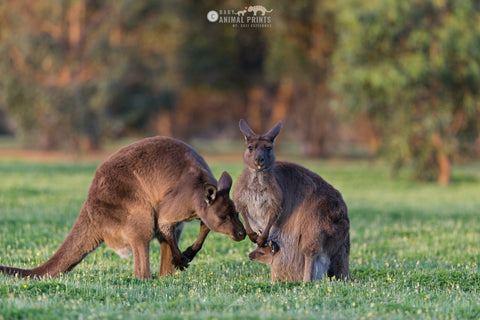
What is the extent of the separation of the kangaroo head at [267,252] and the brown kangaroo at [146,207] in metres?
0.32

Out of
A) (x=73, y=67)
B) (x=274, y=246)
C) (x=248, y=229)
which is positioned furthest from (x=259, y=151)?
(x=73, y=67)

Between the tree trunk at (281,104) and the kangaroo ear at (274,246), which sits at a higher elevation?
the tree trunk at (281,104)

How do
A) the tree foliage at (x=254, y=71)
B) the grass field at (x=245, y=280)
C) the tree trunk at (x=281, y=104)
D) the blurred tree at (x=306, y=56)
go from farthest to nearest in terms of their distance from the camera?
the tree trunk at (x=281, y=104)
the blurred tree at (x=306, y=56)
the tree foliage at (x=254, y=71)
the grass field at (x=245, y=280)

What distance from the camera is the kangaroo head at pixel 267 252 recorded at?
6.71 m

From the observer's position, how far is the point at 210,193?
6.53 meters

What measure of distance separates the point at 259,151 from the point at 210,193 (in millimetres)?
655

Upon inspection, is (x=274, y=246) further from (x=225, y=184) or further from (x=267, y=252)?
(x=225, y=184)

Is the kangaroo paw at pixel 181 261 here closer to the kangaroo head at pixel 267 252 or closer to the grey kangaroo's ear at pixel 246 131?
the kangaroo head at pixel 267 252

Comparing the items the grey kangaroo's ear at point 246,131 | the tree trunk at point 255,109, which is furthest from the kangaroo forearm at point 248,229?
the tree trunk at point 255,109

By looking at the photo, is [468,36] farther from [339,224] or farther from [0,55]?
[0,55]

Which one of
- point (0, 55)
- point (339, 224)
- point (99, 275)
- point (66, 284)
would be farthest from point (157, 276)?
point (0, 55)

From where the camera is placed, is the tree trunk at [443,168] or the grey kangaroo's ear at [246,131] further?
the tree trunk at [443,168]

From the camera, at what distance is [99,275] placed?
23.4ft

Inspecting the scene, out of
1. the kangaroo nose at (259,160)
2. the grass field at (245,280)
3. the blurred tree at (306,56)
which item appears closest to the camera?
the grass field at (245,280)
